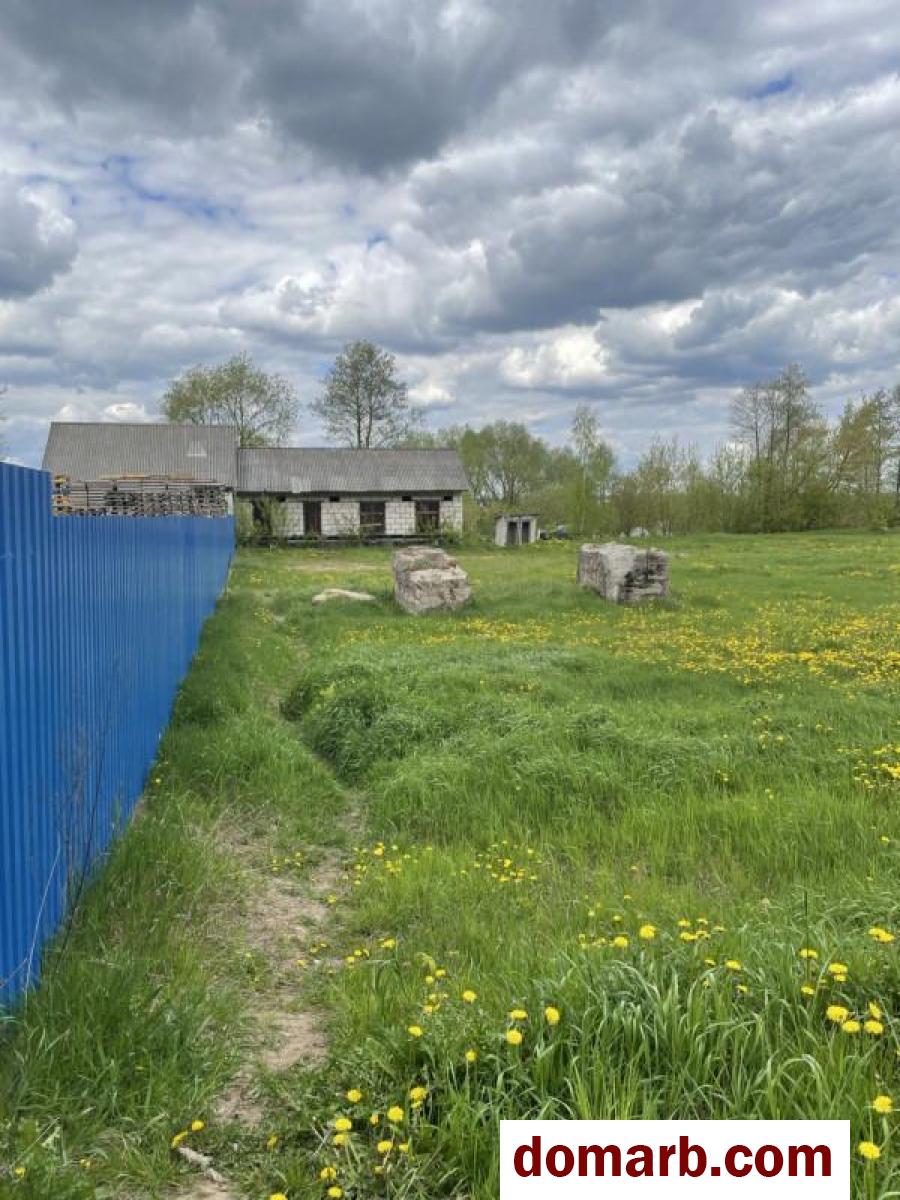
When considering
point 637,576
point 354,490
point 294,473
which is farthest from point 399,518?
point 637,576

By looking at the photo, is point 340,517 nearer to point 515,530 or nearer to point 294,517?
point 294,517

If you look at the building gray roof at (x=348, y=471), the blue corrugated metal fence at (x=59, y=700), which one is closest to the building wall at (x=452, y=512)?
the building gray roof at (x=348, y=471)

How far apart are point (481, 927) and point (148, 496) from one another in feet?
96.8

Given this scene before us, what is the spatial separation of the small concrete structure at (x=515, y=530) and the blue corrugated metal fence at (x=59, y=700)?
116ft

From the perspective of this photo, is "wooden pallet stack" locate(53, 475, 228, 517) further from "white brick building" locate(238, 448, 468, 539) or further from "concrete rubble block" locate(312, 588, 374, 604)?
"concrete rubble block" locate(312, 588, 374, 604)

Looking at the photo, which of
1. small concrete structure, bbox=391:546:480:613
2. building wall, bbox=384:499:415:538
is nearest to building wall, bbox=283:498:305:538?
building wall, bbox=384:499:415:538

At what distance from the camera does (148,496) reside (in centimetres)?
3058

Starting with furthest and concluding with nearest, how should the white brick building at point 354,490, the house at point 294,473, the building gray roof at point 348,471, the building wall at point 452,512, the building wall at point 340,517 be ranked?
1. the building wall at point 452,512
2. the building wall at point 340,517
3. the building gray roof at point 348,471
4. the white brick building at point 354,490
5. the house at point 294,473

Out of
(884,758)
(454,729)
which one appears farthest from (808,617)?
(454,729)

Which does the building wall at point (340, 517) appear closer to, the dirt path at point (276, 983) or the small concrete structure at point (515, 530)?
the small concrete structure at point (515, 530)

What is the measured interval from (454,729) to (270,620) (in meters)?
8.46

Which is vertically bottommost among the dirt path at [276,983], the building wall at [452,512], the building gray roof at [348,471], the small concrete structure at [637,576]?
the dirt path at [276,983]

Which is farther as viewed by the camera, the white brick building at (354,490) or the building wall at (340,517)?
the building wall at (340,517)

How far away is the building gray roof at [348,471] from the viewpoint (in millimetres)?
40500
